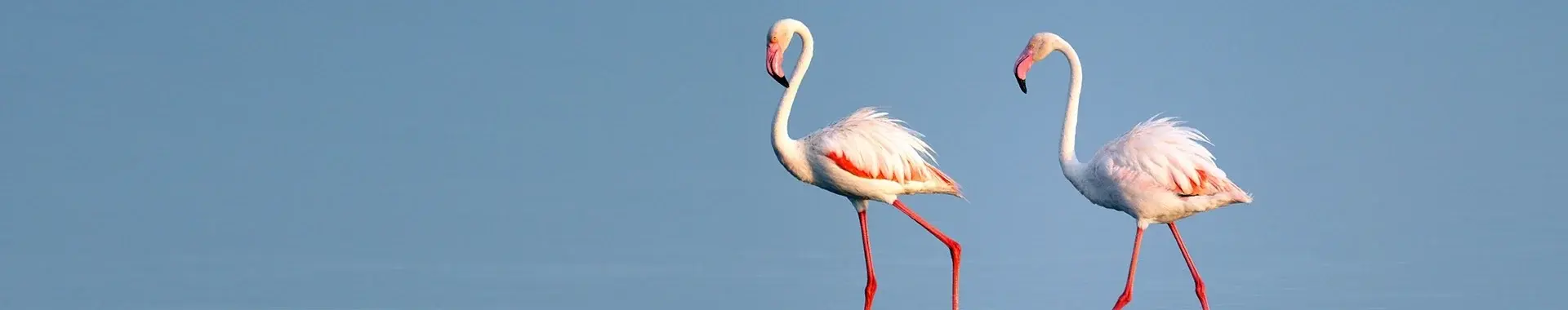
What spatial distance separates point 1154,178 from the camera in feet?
37.0

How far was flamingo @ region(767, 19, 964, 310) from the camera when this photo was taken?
11953mm

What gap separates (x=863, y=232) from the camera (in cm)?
1252

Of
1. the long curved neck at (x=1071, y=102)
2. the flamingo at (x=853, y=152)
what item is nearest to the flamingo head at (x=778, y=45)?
the flamingo at (x=853, y=152)

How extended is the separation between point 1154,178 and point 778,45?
7.45 feet

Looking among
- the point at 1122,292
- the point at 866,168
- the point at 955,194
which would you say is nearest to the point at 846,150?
the point at 866,168

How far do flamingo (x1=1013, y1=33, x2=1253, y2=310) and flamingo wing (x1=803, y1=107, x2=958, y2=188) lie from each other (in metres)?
0.92

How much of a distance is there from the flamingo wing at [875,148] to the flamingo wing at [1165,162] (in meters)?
1.14

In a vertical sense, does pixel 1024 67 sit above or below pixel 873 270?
above

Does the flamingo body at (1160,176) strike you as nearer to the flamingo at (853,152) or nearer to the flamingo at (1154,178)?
the flamingo at (1154,178)

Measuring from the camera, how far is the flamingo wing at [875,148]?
11.9 meters

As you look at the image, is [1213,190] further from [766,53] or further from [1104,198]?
[766,53]

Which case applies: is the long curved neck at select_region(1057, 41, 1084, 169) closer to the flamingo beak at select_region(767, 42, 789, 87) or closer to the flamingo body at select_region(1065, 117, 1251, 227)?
the flamingo body at select_region(1065, 117, 1251, 227)

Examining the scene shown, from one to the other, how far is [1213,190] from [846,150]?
202 centimetres

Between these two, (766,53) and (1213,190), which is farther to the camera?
(766,53)
